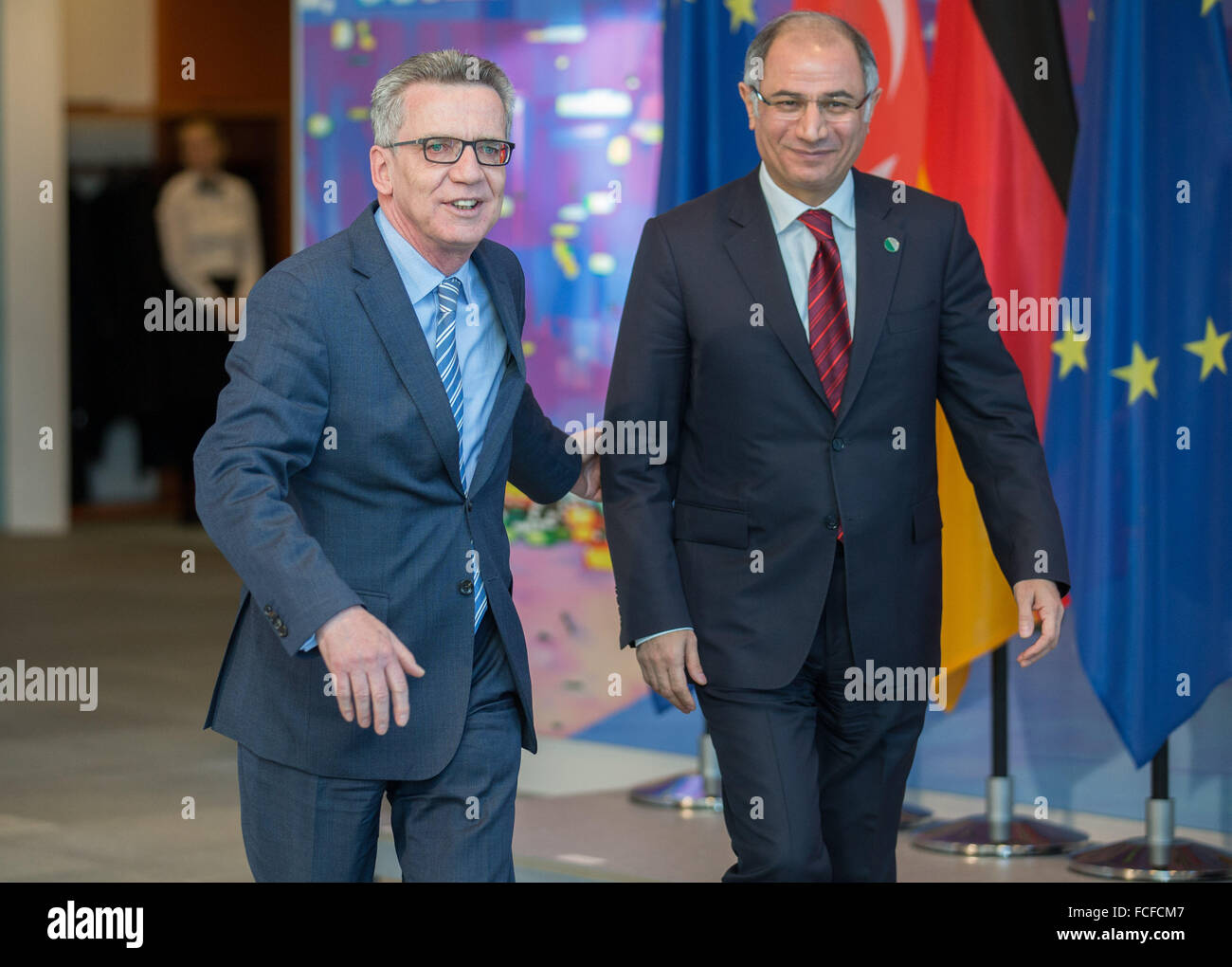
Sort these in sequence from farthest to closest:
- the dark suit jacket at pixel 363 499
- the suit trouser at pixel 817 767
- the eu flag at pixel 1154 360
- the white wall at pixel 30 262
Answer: the white wall at pixel 30 262
the eu flag at pixel 1154 360
the suit trouser at pixel 817 767
the dark suit jacket at pixel 363 499

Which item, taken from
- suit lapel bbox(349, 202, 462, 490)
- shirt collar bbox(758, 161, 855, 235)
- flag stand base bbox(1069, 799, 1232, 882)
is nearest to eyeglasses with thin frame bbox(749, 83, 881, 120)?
shirt collar bbox(758, 161, 855, 235)

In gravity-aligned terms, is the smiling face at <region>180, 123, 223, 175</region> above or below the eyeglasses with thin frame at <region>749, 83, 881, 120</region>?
above

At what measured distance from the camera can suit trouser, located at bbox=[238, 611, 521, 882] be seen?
8.63 feet

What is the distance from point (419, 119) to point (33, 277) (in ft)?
37.1

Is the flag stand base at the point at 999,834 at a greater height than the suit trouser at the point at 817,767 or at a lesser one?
lesser

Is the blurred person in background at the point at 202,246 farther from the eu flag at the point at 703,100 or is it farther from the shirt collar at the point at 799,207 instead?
the shirt collar at the point at 799,207

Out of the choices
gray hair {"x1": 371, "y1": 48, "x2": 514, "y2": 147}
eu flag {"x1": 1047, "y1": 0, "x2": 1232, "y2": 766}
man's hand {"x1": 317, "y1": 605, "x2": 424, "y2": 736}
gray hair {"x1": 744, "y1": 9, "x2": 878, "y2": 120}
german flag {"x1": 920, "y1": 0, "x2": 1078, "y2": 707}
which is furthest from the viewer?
german flag {"x1": 920, "y1": 0, "x2": 1078, "y2": 707}

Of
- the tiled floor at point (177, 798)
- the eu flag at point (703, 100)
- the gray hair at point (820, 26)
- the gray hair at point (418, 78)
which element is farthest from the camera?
the eu flag at point (703, 100)

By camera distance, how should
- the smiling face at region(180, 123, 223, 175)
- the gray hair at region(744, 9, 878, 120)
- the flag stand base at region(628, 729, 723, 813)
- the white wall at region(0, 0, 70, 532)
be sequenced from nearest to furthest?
1. the gray hair at region(744, 9, 878, 120)
2. the flag stand base at region(628, 729, 723, 813)
3. the smiling face at region(180, 123, 223, 175)
4. the white wall at region(0, 0, 70, 532)

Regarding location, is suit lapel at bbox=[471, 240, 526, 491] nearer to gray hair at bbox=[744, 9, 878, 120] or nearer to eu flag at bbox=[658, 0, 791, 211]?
gray hair at bbox=[744, 9, 878, 120]

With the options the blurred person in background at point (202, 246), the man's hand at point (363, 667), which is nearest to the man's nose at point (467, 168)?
the man's hand at point (363, 667)

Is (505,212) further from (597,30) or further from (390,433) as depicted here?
(390,433)

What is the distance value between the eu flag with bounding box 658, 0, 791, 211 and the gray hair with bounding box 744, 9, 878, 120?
1989 millimetres

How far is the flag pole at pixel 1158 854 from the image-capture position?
4480mm
